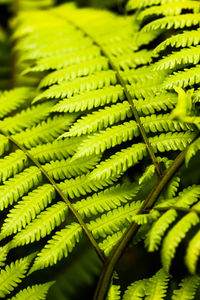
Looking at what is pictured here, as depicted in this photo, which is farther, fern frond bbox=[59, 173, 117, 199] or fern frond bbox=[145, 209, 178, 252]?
fern frond bbox=[59, 173, 117, 199]

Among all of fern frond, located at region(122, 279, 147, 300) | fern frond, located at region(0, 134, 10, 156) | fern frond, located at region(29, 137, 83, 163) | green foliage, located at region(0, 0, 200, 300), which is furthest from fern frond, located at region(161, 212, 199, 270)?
fern frond, located at region(0, 134, 10, 156)

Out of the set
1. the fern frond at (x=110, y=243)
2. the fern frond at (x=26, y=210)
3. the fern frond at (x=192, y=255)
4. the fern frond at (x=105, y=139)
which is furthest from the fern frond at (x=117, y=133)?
the fern frond at (x=192, y=255)

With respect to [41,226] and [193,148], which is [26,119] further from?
[193,148]

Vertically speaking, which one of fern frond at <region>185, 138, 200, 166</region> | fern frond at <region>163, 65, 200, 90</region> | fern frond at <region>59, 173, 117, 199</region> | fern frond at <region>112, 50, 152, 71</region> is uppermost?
fern frond at <region>112, 50, 152, 71</region>

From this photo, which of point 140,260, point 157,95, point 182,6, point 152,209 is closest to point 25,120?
point 157,95

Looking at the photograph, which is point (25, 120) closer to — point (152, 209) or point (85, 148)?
point (85, 148)

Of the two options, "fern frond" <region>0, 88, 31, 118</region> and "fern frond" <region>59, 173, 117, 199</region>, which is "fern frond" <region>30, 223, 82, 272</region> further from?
"fern frond" <region>0, 88, 31, 118</region>
